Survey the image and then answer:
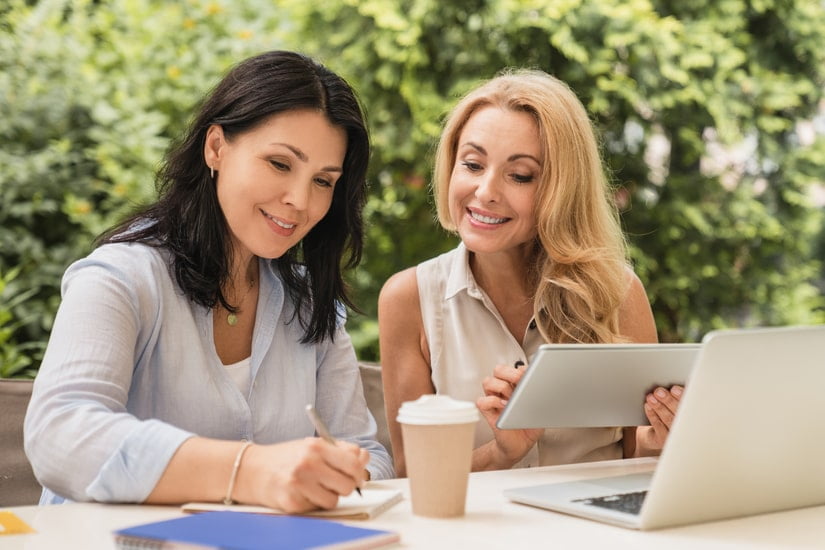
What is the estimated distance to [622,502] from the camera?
1.38 m

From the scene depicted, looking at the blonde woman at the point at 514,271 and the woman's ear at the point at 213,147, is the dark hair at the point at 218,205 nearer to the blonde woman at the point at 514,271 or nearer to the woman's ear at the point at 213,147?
the woman's ear at the point at 213,147

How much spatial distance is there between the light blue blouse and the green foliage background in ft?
6.25

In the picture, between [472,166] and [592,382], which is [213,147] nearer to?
[472,166]

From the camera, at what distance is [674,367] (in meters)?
1.59

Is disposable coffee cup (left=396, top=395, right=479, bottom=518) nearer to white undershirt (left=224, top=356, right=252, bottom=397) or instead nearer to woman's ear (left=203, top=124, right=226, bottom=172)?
white undershirt (left=224, top=356, right=252, bottom=397)

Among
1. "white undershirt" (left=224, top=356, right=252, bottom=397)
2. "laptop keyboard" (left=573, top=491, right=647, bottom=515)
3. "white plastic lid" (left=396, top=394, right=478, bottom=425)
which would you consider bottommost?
"laptop keyboard" (left=573, top=491, right=647, bottom=515)

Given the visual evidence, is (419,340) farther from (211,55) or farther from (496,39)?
(211,55)

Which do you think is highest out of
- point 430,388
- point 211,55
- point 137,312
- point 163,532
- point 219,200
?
point 211,55

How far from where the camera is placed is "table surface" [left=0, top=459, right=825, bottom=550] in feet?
3.87

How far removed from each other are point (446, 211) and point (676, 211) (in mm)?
2090

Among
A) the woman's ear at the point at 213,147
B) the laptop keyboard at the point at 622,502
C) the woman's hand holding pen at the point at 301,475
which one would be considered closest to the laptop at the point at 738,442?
the laptop keyboard at the point at 622,502

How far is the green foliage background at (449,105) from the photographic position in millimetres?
3838

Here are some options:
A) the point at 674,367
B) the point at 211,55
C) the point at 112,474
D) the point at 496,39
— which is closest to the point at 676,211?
the point at 496,39

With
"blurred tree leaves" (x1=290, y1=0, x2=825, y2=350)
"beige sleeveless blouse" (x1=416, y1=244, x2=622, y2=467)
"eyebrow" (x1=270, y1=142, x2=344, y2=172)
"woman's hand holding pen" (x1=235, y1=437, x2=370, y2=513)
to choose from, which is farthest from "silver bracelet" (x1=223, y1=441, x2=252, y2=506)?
"blurred tree leaves" (x1=290, y1=0, x2=825, y2=350)
